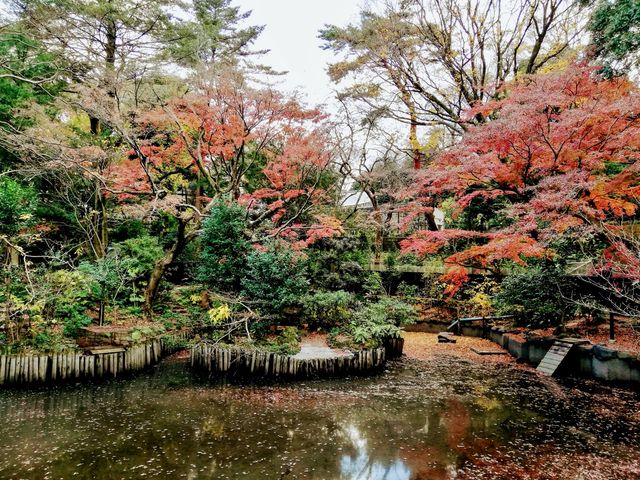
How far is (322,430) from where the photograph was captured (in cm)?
548

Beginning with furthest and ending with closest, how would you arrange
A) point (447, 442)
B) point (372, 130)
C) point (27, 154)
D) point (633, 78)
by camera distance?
point (372, 130)
point (27, 154)
point (633, 78)
point (447, 442)

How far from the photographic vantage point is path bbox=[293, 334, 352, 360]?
8.34 m

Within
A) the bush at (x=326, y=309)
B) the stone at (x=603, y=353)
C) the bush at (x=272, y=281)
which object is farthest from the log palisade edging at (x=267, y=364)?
the stone at (x=603, y=353)

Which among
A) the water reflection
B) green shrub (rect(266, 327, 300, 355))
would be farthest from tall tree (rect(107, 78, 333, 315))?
the water reflection

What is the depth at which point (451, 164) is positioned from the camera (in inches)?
460

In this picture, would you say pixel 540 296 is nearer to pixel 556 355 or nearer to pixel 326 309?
pixel 556 355

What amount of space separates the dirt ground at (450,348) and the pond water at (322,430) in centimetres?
196

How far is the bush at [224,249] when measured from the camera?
10000mm

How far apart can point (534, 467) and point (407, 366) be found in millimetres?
4448

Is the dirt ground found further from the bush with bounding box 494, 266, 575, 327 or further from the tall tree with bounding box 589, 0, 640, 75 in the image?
the tall tree with bounding box 589, 0, 640, 75

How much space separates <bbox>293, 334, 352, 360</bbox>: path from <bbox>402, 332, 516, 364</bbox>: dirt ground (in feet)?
7.64

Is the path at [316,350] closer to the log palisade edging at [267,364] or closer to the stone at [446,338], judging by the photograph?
the log palisade edging at [267,364]

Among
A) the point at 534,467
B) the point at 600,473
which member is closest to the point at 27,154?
the point at 534,467

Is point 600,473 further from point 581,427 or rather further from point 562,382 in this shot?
point 562,382
